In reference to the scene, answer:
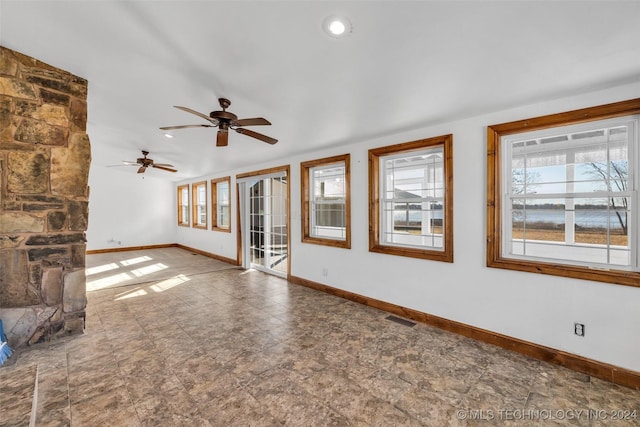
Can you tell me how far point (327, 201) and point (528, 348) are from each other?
3175mm

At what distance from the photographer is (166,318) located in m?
3.52

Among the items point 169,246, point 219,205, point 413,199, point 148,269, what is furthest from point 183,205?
point 413,199

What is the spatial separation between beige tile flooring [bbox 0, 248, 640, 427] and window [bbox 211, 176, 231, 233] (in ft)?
12.8

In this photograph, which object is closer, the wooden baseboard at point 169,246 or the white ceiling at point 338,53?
the white ceiling at point 338,53

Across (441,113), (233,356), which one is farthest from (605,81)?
(233,356)

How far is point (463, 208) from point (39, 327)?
462 centimetres

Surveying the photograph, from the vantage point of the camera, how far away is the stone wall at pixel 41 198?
2703 mm

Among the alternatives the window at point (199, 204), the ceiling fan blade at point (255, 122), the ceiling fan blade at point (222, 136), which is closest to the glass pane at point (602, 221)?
the ceiling fan blade at point (255, 122)

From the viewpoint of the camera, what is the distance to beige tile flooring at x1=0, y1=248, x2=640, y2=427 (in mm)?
1884

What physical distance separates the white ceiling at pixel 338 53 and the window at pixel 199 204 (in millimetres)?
4832

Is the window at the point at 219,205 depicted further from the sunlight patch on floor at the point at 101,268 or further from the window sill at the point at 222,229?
the sunlight patch on floor at the point at 101,268

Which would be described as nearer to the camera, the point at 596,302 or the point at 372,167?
the point at 596,302

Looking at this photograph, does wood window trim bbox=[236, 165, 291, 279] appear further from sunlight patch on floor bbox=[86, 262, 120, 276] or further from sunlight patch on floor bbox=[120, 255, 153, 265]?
sunlight patch on floor bbox=[86, 262, 120, 276]

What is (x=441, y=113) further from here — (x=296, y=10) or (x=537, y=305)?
(x=537, y=305)
